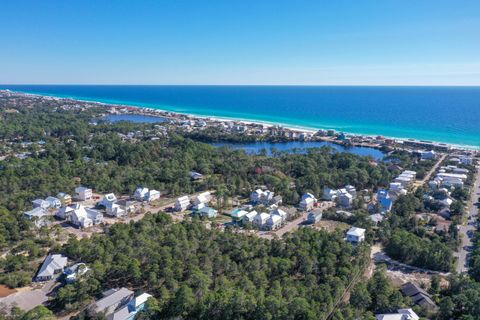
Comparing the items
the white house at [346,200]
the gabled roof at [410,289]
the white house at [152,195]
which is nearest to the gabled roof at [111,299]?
the gabled roof at [410,289]

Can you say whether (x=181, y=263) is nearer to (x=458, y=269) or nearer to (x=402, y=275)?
(x=402, y=275)

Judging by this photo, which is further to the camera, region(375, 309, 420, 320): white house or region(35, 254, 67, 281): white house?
region(35, 254, 67, 281): white house

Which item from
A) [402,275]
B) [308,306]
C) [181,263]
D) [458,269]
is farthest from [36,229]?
[458,269]

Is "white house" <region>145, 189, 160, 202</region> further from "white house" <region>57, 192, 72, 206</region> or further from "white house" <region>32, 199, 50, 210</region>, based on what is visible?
"white house" <region>32, 199, 50, 210</region>

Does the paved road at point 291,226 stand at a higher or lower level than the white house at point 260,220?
lower

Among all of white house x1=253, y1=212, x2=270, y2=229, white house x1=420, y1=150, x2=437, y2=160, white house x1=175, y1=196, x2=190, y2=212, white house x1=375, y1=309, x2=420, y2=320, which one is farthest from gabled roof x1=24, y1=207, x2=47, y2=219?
white house x1=420, y1=150, x2=437, y2=160

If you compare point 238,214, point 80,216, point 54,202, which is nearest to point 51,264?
point 80,216

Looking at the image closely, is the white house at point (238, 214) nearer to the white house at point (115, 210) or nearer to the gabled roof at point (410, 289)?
the white house at point (115, 210)
